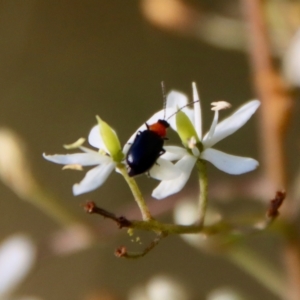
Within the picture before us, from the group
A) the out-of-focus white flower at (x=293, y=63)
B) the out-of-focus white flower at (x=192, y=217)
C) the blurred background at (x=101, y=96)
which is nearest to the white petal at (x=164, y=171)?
the out-of-focus white flower at (x=192, y=217)

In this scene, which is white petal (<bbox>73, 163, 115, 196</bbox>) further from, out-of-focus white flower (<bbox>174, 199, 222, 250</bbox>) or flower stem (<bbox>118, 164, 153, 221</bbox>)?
out-of-focus white flower (<bbox>174, 199, 222, 250</bbox>)

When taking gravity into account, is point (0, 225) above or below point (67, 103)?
below

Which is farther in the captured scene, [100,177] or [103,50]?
[103,50]

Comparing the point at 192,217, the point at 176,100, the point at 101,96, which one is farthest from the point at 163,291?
the point at 101,96

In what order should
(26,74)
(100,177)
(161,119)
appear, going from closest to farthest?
(100,177) < (161,119) < (26,74)

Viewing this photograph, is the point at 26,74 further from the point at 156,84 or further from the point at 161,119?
the point at 161,119

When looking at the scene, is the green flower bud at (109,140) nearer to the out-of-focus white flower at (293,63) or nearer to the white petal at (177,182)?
the white petal at (177,182)

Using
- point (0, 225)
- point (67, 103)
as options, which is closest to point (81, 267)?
point (0, 225)
